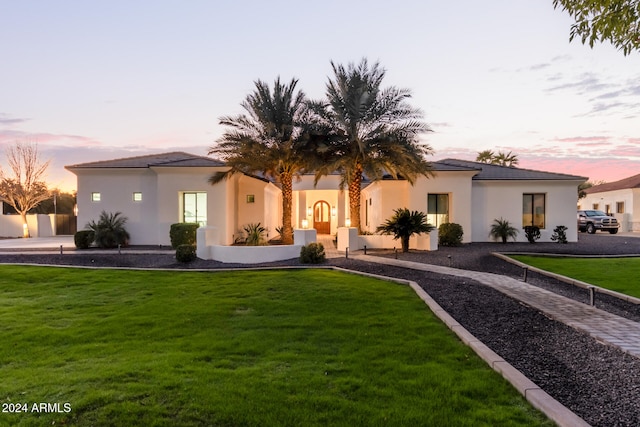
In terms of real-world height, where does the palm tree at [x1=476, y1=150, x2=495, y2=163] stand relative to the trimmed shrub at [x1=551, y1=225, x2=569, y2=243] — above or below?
above

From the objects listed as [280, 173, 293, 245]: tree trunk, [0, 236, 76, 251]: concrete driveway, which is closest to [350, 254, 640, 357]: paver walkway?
[280, 173, 293, 245]: tree trunk

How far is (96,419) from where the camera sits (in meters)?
3.31

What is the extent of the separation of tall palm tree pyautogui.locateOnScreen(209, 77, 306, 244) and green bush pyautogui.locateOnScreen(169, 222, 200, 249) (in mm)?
2495

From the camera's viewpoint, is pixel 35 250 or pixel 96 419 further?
pixel 35 250

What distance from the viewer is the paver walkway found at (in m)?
5.78

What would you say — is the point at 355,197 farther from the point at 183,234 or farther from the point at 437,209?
the point at 183,234

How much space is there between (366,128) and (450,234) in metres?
7.03

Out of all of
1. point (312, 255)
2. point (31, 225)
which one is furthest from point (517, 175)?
point (31, 225)

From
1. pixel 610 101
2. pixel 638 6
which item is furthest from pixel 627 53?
pixel 610 101

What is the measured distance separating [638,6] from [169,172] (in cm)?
1870

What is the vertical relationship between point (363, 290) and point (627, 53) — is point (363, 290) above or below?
below

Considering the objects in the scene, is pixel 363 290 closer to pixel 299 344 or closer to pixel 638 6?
pixel 299 344

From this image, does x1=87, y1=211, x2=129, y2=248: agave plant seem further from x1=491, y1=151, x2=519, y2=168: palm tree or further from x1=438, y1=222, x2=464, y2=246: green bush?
x1=491, y1=151, x2=519, y2=168: palm tree

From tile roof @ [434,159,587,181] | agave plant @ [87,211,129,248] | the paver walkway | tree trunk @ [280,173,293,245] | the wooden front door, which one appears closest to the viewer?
the paver walkway
